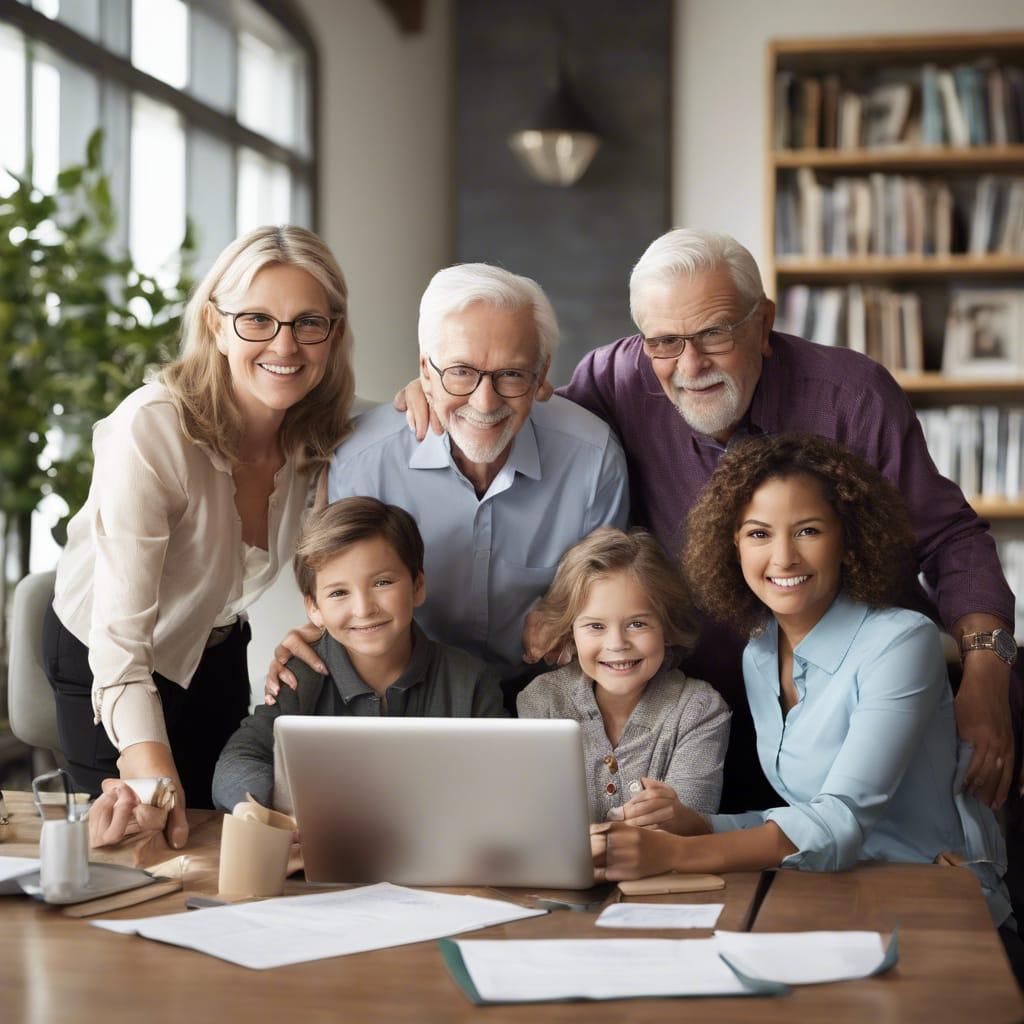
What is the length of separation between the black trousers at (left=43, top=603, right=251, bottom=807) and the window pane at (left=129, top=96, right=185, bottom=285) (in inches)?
70.9

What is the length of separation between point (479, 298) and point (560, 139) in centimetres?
329

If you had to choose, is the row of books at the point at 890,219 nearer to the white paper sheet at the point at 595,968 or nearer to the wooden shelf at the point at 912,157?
the wooden shelf at the point at 912,157

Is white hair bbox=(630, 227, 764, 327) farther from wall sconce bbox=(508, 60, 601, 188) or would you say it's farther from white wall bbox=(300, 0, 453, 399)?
wall sconce bbox=(508, 60, 601, 188)

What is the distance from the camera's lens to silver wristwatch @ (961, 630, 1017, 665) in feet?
6.81

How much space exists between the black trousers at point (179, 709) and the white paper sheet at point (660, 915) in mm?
1024

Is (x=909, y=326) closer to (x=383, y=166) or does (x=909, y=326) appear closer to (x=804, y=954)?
(x=383, y=166)

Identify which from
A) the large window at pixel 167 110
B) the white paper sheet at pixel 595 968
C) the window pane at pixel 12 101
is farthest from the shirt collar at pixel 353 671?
the window pane at pixel 12 101

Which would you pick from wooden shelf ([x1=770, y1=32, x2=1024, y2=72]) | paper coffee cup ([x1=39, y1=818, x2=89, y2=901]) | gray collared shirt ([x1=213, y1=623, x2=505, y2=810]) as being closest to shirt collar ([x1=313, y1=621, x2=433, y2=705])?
gray collared shirt ([x1=213, y1=623, x2=505, y2=810])

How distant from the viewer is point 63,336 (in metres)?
3.10

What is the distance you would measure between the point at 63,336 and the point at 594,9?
10.2ft

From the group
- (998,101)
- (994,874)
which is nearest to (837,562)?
(994,874)

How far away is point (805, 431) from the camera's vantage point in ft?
7.67

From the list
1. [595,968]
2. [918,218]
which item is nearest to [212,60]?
[918,218]

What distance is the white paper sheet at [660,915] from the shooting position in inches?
53.5
